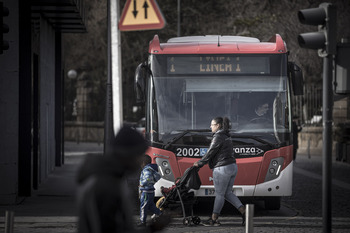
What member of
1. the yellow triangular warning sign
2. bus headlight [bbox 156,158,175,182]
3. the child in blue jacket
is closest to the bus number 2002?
bus headlight [bbox 156,158,175,182]

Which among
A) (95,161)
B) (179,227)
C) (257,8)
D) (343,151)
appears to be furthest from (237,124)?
(257,8)

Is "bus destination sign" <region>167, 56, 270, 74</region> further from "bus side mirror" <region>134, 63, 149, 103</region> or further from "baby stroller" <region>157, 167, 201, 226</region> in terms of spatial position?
"baby stroller" <region>157, 167, 201, 226</region>

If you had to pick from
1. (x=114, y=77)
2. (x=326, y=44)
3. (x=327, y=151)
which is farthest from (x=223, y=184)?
(x=114, y=77)

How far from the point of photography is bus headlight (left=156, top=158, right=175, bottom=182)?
12.9 m

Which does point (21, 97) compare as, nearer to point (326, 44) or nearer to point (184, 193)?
point (184, 193)

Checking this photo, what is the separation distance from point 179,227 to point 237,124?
→ 2307mm

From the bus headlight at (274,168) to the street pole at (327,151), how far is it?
192 inches

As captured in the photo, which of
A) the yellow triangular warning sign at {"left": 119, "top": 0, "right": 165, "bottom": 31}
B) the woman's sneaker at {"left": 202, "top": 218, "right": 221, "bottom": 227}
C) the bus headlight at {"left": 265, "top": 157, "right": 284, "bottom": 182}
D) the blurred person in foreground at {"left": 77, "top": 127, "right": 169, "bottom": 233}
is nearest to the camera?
the blurred person in foreground at {"left": 77, "top": 127, "right": 169, "bottom": 233}

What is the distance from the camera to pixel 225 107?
13188 millimetres

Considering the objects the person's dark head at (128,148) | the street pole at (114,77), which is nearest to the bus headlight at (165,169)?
the street pole at (114,77)

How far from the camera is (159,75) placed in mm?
13273

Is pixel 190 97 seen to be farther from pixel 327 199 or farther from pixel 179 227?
pixel 327 199

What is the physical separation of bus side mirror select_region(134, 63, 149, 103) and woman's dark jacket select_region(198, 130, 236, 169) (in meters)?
1.98

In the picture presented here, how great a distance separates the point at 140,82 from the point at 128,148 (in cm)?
860
